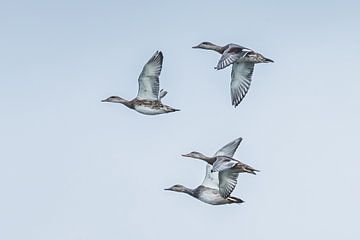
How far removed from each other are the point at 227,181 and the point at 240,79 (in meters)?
6.40

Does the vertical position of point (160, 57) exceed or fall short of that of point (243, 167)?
it exceeds it

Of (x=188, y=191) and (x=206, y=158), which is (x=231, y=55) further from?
(x=188, y=191)

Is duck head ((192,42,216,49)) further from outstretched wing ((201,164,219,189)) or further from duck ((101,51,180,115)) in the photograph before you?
outstretched wing ((201,164,219,189))

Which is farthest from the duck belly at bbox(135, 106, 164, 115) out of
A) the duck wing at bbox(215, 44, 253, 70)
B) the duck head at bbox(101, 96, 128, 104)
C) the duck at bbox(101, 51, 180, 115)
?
the duck wing at bbox(215, 44, 253, 70)

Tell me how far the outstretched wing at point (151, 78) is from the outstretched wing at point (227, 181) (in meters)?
6.15

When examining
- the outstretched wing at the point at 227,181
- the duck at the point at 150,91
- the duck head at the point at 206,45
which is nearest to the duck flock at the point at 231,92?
the duck at the point at 150,91

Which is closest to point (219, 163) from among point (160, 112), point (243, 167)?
point (243, 167)

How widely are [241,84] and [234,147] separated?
126 inches

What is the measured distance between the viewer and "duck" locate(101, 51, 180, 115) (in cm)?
6775

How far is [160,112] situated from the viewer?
68.6 metres

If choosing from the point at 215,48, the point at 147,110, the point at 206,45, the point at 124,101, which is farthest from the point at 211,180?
the point at 206,45

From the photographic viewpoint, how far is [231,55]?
2557 inches

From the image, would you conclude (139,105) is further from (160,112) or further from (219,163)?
(219,163)

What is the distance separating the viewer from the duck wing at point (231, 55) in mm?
63625
